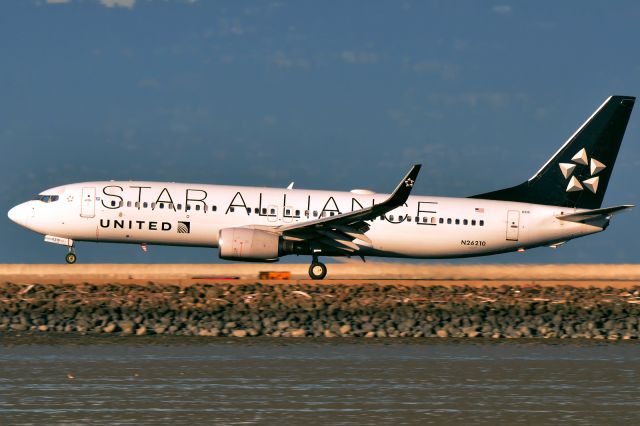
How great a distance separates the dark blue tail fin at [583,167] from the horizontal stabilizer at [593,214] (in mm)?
1555

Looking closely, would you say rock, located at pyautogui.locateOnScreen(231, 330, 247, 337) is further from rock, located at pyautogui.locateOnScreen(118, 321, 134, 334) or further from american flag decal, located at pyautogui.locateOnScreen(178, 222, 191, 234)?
american flag decal, located at pyautogui.locateOnScreen(178, 222, 191, 234)

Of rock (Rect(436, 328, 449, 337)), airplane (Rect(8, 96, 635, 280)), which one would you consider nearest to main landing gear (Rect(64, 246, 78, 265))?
airplane (Rect(8, 96, 635, 280))

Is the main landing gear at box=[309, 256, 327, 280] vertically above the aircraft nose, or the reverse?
the aircraft nose

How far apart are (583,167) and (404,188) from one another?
428 inches

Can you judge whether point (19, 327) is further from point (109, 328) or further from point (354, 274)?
point (354, 274)

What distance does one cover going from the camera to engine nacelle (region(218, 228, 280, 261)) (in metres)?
40.4

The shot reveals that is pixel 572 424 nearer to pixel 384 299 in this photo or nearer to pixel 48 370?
pixel 48 370

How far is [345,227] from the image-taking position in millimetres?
41750

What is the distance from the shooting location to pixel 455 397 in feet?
78.8

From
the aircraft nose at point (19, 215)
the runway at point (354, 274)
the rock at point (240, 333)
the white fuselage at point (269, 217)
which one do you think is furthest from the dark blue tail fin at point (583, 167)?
the aircraft nose at point (19, 215)

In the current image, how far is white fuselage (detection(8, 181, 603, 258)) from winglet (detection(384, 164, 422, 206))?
3191mm

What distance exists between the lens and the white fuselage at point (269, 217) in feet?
138

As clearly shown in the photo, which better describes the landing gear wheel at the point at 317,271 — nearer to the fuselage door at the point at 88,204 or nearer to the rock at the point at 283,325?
the rock at the point at 283,325

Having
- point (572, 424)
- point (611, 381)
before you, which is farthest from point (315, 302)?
point (572, 424)
